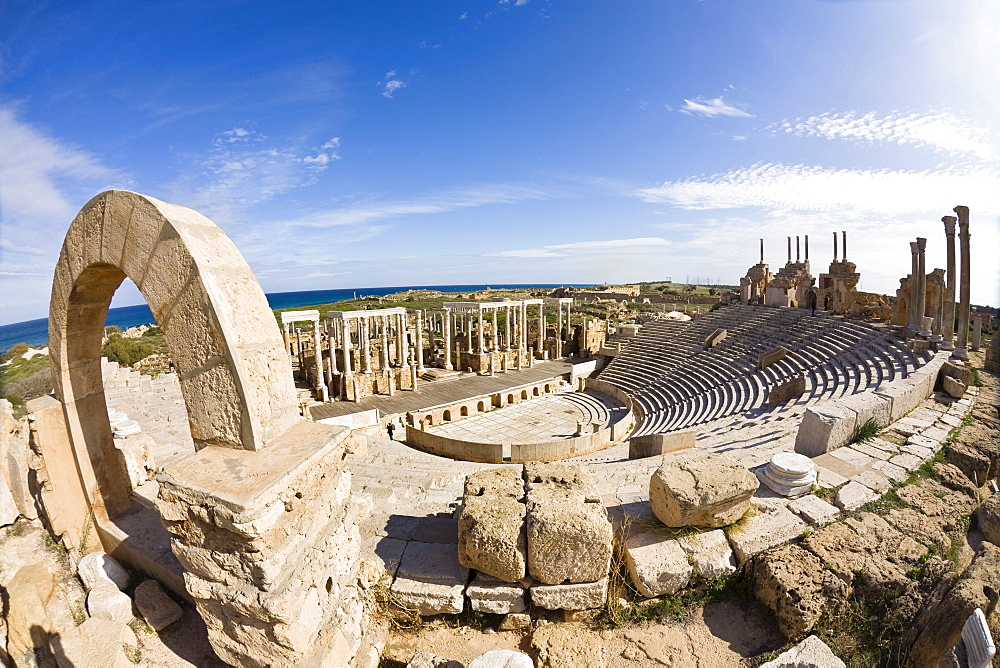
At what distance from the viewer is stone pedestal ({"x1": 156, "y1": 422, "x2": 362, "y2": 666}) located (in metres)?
2.85

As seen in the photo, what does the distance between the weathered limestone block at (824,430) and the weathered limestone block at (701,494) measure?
118 inches

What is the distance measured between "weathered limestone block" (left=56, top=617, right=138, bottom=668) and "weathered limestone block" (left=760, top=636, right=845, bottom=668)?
5.10 meters

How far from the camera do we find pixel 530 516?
4031 millimetres

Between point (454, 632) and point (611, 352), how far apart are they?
26609 millimetres

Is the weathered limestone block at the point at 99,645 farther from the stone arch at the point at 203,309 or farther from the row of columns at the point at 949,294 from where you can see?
the row of columns at the point at 949,294

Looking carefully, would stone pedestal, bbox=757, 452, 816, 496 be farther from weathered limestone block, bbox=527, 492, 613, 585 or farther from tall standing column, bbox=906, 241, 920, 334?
tall standing column, bbox=906, 241, 920, 334

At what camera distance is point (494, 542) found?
395cm

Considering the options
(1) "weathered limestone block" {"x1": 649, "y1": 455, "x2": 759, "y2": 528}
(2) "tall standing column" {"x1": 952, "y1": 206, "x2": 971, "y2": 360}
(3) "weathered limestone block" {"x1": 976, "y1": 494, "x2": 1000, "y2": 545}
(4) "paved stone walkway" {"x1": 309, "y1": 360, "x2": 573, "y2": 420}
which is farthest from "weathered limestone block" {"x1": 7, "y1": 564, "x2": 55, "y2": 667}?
(2) "tall standing column" {"x1": 952, "y1": 206, "x2": 971, "y2": 360}

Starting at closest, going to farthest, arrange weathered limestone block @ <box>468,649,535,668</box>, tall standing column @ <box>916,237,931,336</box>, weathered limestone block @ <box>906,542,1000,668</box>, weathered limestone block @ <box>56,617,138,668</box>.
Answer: weathered limestone block @ <box>468,649,535,668</box>, weathered limestone block @ <box>56,617,138,668</box>, weathered limestone block @ <box>906,542,1000,668</box>, tall standing column @ <box>916,237,931,336</box>

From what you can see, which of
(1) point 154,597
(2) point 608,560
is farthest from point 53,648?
(2) point 608,560

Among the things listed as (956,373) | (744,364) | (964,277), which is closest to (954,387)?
(956,373)

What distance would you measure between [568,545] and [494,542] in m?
0.69

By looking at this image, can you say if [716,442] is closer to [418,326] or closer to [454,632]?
[454,632]

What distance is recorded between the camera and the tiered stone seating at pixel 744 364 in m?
13.4
